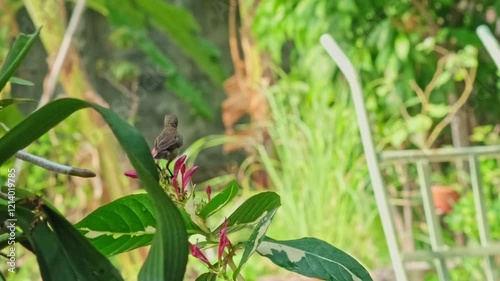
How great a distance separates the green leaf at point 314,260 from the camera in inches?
10.7

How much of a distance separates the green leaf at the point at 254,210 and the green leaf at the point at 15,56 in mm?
95

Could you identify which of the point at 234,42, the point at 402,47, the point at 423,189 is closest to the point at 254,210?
the point at 423,189

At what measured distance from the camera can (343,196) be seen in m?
2.03

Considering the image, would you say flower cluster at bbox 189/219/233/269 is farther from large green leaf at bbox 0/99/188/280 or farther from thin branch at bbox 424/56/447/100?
thin branch at bbox 424/56/447/100

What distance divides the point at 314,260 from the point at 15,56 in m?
0.14

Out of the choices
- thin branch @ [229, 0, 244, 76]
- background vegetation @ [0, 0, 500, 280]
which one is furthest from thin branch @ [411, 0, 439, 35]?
thin branch @ [229, 0, 244, 76]

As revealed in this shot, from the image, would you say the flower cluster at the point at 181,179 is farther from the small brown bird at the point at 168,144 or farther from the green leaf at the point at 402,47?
the green leaf at the point at 402,47

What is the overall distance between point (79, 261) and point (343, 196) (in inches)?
71.5

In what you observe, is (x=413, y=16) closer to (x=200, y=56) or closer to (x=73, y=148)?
(x=200, y=56)

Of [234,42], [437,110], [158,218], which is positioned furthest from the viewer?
[234,42]

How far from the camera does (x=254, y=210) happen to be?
0.29 metres

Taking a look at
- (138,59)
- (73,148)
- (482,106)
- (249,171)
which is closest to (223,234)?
(73,148)

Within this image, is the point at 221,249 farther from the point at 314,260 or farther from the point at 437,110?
the point at 437,110

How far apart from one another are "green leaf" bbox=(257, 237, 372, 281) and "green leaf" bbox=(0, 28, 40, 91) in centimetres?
11
